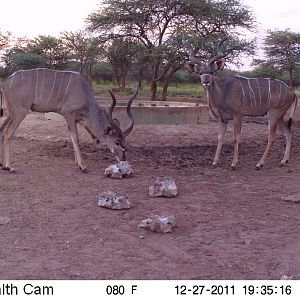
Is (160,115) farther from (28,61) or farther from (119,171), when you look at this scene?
(28,61)

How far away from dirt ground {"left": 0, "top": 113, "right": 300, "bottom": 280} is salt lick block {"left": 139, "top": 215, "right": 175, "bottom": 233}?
0.05 metres

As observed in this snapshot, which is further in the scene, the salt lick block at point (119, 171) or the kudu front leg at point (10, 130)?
the kudu front leg at point (10, 130)

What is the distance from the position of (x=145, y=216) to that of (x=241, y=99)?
11.9 feet

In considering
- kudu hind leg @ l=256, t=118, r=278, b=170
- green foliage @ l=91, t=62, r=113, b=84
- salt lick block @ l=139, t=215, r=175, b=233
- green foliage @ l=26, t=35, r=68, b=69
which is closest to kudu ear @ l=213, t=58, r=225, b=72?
kudu hind leg @ l=256, t=118, r=278, b=170

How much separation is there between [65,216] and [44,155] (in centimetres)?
321

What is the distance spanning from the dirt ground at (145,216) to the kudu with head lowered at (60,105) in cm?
41

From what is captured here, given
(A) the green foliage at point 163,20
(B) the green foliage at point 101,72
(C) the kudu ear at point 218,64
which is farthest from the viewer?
(B) the green foliage at point 101,72

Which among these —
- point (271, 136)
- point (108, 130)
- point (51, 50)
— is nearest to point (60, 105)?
point (108, 130)

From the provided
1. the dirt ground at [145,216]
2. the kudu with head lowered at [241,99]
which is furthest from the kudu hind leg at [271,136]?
the dirt ground at [145,216]

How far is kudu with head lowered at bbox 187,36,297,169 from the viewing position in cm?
774

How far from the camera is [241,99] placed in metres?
7.86

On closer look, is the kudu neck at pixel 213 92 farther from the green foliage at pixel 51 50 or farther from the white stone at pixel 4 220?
the green foliage at pixel 51 50

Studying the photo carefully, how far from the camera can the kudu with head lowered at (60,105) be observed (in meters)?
6.84

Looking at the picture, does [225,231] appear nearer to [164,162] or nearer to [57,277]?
[57,277]
